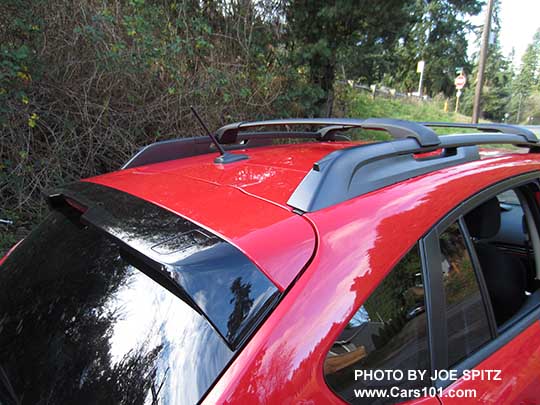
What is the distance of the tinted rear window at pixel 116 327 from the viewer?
2.81 feet

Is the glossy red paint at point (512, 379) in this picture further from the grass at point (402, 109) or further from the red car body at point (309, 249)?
the grass at point (402, 109)

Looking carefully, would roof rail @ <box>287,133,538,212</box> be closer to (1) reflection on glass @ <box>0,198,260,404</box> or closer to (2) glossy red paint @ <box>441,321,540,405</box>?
(1) reflection on glass @ <box>0,198,260,404</box>

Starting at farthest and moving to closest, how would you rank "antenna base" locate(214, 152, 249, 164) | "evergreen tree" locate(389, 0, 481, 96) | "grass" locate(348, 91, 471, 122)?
1. "grass" locate(348, 91, 471, 122)
2. "evergreen tree" locate(389, 0, 481, 96)
3. "antenna base" locate(214, 152, 249, 164)

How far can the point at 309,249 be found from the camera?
3.17ft

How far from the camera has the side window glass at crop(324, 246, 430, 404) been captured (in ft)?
3.04

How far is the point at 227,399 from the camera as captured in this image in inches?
30.5

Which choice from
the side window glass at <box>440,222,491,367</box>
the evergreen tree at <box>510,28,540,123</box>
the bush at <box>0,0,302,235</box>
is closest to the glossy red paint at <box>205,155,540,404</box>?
the side window glass at <box>440,222,491,367</box>

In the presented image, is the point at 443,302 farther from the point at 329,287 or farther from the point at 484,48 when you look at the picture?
the point at 484,48

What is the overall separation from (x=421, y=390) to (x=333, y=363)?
328mm

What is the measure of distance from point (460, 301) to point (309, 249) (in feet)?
2.09

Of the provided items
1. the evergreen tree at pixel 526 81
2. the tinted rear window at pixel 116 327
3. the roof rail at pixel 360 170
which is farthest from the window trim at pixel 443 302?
the evergreen tree at pixel 526 81

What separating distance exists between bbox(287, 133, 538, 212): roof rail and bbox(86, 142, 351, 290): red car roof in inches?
3.1

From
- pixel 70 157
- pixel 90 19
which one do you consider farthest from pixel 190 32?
pixel 70 157

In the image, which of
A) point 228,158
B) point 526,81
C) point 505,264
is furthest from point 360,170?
point 526,81
